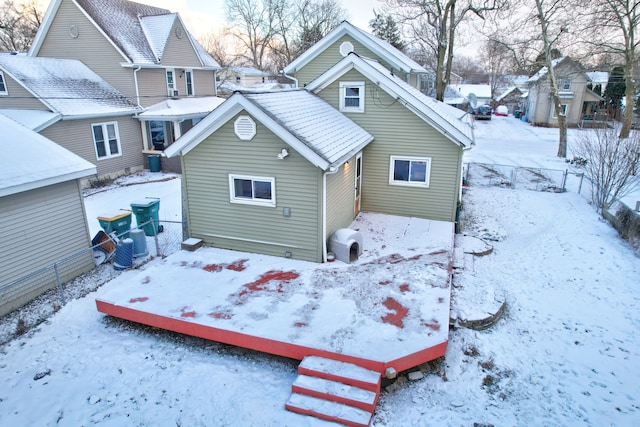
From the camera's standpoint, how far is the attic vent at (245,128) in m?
9.18

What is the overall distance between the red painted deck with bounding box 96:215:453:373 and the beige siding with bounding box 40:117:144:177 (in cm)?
1024

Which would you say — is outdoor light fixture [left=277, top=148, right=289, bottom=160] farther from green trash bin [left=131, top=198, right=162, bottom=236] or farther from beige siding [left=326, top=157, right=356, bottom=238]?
green trash bin [left=131, top=198, right=162, bottom=236]

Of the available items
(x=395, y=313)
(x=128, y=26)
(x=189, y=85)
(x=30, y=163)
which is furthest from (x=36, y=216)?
(x=189, y=85)

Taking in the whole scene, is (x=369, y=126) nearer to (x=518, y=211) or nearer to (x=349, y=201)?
(x=349, y=201)

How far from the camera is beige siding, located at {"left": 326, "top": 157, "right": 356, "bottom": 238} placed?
9.85 metres

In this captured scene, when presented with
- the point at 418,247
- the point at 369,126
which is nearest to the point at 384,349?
the point at 418,247

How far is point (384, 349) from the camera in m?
6.41

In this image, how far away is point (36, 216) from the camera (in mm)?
8820

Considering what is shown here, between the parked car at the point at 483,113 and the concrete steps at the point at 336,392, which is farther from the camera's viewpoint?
the parked car at the point at 483,113

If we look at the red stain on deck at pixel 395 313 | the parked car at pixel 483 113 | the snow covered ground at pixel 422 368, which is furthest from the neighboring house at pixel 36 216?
the parked car at pixel 483 113

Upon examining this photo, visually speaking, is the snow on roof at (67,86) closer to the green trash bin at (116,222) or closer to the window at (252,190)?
the green trash bin at (116,222)

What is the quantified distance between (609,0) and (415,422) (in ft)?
93.9

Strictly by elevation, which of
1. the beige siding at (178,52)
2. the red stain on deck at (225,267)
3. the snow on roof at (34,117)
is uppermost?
the beige siding at (178,52)

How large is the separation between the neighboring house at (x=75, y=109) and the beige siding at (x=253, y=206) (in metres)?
9.80
